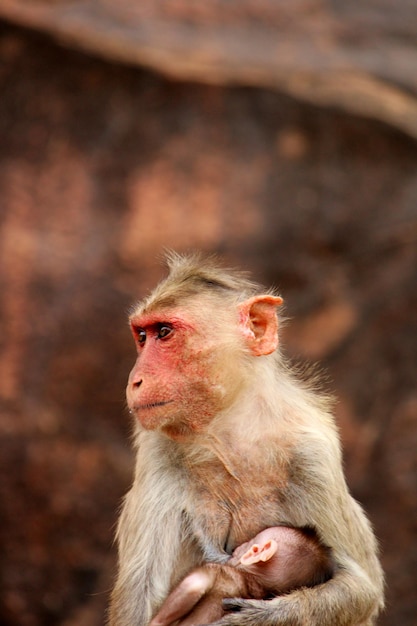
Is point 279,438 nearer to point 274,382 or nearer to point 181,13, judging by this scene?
point 274,382

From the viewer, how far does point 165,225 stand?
554 inches

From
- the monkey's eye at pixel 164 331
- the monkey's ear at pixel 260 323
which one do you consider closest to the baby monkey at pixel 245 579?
the monkey's ear at pixel 260 323

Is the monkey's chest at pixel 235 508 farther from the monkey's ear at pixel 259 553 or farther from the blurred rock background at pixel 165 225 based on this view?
the blurred rock background at pixel 165 225

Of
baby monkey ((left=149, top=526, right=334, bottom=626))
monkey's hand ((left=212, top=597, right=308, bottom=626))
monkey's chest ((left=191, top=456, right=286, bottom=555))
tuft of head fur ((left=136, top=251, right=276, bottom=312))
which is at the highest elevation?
tuft of head fur ((left=136, top=251, right=276, bottom=312))

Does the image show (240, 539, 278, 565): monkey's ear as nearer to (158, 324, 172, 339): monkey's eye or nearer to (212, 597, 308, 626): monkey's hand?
(212, 597, 308, 626): monkey's hand

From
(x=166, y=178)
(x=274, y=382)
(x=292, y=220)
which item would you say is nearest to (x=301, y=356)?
(x=292, y=220)

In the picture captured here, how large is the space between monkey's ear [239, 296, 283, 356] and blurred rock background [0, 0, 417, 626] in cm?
687

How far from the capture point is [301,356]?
1407cm

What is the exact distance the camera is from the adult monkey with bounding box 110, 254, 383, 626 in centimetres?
674

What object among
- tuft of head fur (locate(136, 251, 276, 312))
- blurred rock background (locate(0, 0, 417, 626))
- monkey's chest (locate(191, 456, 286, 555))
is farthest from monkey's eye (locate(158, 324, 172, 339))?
blurred rock background (locate(0, 0, 417, 626))

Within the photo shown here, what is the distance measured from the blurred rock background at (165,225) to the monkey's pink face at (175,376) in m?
7.15

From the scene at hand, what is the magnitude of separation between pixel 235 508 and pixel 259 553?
0.56 meters

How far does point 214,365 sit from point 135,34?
27.1 ft

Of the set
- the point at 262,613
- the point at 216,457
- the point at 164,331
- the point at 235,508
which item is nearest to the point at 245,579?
the point at 262,613
